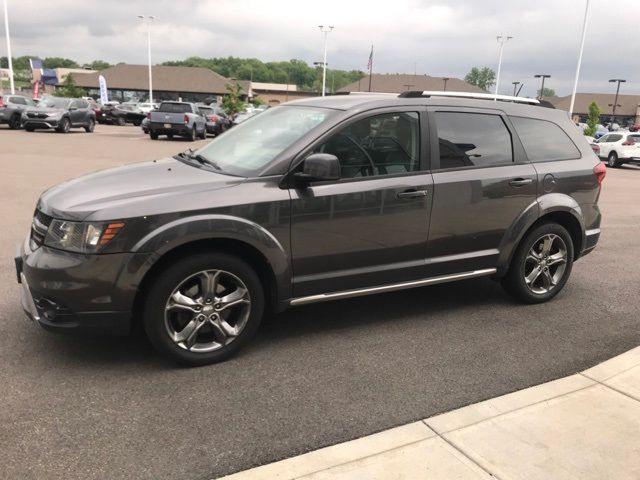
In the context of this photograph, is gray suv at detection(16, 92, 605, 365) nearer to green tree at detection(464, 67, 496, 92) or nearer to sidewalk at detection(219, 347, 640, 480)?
sidewalk at detection(219, 347, 640, 480)

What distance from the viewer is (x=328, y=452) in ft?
9.30

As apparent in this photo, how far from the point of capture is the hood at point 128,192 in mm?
3398

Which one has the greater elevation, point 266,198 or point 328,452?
point 266,198

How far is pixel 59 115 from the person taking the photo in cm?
2542

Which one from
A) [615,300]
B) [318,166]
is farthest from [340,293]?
[615,300]

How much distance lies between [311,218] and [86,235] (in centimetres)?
144

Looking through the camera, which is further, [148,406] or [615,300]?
[615,300]

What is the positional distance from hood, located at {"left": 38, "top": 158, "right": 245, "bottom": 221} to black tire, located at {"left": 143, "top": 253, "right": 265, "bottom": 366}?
384 millimetres

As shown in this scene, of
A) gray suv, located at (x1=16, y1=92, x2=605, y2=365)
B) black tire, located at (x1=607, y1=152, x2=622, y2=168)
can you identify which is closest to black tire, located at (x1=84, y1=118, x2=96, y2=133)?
black tire, located at (x1=607, y1=152, x2=622, y2=168)

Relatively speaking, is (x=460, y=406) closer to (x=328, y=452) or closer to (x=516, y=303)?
(x=328, y=452)

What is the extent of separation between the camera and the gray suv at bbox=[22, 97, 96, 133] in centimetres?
2502

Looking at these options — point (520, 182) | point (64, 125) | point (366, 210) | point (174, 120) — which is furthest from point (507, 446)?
point (64, 125)

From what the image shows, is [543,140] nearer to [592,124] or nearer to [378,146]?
[378,146]

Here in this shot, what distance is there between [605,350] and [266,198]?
9.22ft
